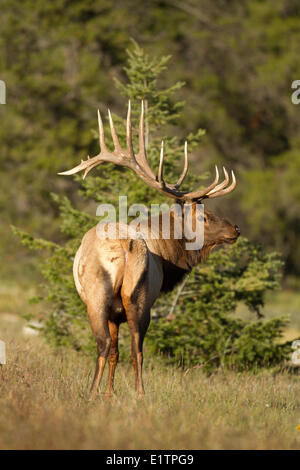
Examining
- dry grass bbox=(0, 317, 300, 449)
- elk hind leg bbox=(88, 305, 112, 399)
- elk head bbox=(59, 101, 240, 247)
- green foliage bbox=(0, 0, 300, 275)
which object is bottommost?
dry grass bbox=(0, 317, 300, 449)

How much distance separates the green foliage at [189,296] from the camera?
9.24m

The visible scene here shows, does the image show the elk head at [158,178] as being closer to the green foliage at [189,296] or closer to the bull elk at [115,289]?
the bull elk at [115,289]

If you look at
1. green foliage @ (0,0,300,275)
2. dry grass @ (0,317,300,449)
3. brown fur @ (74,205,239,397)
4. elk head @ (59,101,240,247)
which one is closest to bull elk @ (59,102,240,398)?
brown fur @ (74,205,239,397)

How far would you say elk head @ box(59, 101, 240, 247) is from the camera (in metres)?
7.25

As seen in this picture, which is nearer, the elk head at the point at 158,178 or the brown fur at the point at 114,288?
the brown fur at the point at 114,288

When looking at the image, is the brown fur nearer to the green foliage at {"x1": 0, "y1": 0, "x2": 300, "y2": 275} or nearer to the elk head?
the elk head

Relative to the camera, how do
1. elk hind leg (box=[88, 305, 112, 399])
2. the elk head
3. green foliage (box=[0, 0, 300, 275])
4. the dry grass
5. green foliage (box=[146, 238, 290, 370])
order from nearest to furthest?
the dry grass → elk hind leg (box=[88, 305, 112, 399]) → the elk head → green foliage (box=[146, 238, 290, 370]) → green foliage (box=[0, 0, 300, 275])

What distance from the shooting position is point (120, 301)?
626 cm

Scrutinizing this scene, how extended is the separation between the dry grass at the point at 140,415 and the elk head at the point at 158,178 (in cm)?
160

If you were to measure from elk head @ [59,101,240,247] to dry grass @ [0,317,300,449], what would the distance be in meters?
1.60

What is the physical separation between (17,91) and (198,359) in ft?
51.4

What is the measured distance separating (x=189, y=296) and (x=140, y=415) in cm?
447

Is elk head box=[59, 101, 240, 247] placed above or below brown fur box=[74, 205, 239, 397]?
above

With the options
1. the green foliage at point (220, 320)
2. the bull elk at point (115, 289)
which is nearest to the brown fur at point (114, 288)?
the bull elk at point (115, 289)
